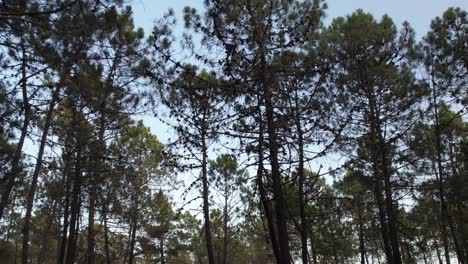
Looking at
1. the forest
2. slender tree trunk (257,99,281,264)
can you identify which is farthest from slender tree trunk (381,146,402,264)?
slender tree trunk (257,99,281,264)

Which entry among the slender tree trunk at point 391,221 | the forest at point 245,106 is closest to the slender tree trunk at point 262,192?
the forest at point 245,106

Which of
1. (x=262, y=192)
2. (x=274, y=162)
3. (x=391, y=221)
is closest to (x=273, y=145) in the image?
(x=274, y=162)

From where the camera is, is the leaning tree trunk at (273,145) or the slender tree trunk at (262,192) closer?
the leaning tree trunk at (273,145)

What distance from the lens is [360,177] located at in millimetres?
13164

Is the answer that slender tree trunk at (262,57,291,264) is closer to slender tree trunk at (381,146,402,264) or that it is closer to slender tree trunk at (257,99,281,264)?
slender tree trunk at (257,99,281,264)

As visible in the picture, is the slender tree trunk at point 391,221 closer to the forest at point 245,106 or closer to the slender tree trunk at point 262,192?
the forest at point 245,106

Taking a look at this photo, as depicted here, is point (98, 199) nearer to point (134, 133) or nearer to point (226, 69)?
point (134, 133)

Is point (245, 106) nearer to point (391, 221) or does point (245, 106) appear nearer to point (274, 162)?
point (274, 162)

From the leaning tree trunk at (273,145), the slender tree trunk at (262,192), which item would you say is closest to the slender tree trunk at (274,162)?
the leaning tree trunk at (273,145)

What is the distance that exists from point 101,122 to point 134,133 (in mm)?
1996

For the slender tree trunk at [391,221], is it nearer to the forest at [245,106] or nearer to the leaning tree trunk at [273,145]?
the forest at [245,106]

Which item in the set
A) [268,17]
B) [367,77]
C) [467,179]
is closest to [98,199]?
[268,17]

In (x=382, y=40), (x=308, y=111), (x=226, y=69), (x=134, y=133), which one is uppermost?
(x=382, y=40)

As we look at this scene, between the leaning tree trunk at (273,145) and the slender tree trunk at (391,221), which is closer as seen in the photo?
the leaning tree trunk at (273,145)
